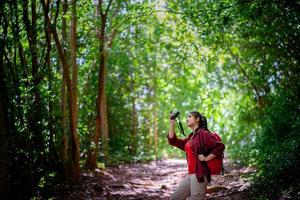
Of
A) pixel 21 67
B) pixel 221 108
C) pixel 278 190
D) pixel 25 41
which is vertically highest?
pixel 25 41

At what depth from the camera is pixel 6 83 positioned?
24.7 ft

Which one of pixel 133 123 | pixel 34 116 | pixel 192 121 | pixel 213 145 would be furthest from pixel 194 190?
pixel 133 123

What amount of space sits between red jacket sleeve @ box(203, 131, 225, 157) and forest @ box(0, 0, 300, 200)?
227 centimetres

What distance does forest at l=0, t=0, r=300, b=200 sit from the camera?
777 cm

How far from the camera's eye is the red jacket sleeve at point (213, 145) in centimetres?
553

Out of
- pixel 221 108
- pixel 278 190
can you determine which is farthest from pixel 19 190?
pixel 221 108

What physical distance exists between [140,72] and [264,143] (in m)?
10.9

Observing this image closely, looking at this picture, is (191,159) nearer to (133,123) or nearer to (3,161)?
(3,161)

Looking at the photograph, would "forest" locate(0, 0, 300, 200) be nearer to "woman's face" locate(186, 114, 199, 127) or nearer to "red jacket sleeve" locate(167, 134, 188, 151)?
"red jacket sleeve" locate(167, 134, 188, 151)

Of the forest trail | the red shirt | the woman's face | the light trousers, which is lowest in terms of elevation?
the forest trail

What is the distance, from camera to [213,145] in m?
5.58

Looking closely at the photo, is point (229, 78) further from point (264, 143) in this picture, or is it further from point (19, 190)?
point (19, 190)

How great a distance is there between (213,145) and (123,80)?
1687 centimetres

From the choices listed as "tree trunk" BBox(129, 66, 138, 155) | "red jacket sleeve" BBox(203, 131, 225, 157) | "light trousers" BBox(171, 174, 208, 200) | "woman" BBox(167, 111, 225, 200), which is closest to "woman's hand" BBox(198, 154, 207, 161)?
"woman" BBox(167, 111, 225, 200)
